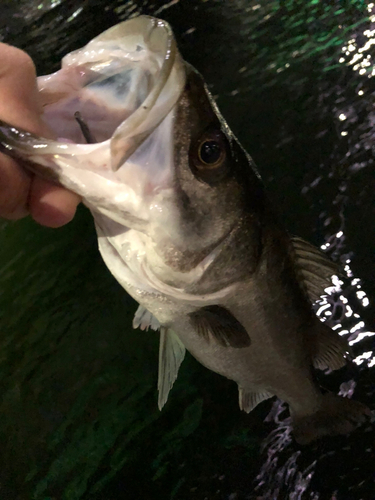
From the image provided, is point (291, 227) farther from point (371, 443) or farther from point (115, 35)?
point (115, 35)

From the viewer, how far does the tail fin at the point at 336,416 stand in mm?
2381

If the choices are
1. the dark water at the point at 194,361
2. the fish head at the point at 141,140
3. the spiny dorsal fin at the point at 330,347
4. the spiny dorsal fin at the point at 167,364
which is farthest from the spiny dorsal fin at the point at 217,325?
the dark water at the point at 194,361

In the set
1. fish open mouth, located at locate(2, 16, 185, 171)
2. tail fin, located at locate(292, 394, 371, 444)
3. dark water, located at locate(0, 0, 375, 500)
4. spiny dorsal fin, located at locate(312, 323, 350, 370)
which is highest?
fish open mouth, located at locate(2, 16, 185, 171)

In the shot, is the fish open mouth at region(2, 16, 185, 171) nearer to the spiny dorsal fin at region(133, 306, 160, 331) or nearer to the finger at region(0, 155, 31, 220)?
the finger at region(0, 155, 31, 220)

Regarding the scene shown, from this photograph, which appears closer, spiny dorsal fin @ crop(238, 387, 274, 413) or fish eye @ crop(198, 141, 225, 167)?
fish eye @ crop(198, 141, 225, 167)

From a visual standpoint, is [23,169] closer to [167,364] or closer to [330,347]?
[167,364]

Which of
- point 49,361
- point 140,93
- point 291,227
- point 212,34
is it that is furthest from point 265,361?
point 212,34

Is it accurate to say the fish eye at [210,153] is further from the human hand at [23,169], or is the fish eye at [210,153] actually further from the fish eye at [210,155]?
the human hand at [23,169]

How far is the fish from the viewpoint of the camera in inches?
47.8

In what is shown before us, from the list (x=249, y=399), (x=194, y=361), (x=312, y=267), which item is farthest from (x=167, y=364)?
(x=194, y=361)

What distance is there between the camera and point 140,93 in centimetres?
133

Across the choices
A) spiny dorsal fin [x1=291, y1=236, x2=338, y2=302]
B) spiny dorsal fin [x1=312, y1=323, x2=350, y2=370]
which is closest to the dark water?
spiny dorsal fin [x1=312, y1=323, x2=350, y2=370]

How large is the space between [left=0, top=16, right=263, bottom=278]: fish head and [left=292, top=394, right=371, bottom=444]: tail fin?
1527 millimetres

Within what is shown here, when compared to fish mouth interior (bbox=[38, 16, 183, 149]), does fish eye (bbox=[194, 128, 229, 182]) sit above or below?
below
